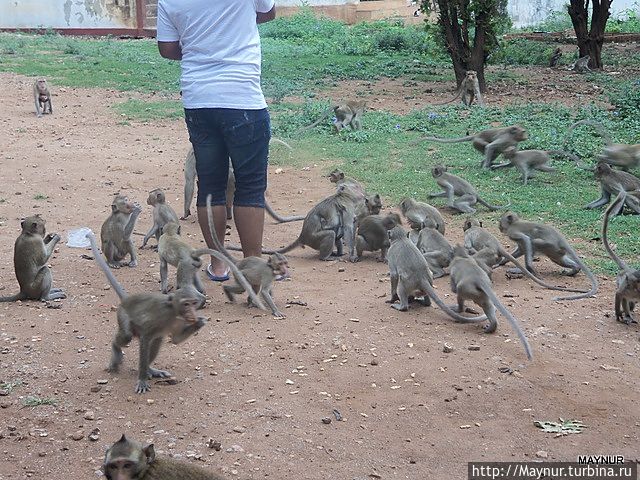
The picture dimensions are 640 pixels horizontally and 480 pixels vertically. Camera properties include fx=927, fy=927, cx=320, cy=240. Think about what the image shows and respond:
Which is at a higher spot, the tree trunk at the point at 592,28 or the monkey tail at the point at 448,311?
the tree trunk at the point at 592,28

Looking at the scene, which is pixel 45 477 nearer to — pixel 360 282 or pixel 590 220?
pixel 360 282

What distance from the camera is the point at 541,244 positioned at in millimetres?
7938

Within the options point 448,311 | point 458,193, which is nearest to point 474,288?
point 448,311

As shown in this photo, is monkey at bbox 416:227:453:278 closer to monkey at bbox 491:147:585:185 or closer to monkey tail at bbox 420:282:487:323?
monkey tail at bbox 420:282:487:323

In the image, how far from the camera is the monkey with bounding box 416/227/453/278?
26.0 feet

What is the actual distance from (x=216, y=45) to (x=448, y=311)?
101 inches

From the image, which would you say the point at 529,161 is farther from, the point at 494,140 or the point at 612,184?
the point at 612,184

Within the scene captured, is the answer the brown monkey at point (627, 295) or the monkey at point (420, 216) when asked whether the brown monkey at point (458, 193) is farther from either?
the brown monkey at point (627, 295)

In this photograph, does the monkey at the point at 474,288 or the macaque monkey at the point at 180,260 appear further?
the macaque monkey at the point at 180,260

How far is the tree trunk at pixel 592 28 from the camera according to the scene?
66.7ft

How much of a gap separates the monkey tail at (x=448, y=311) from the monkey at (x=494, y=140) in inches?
192

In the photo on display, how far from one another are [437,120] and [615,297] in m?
7.82

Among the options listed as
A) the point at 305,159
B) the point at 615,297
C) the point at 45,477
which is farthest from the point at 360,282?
the point at 305,159

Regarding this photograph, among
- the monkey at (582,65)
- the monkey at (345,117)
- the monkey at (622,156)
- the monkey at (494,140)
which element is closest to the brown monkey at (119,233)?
the monkey at (494,140)
